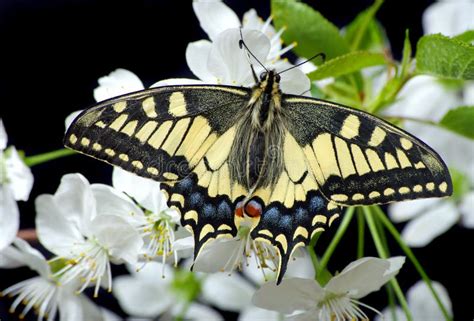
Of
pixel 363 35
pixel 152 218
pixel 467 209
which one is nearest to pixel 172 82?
pixel 152 218

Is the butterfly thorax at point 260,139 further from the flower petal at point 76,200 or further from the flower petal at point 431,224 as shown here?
the flower petal at point 431,224

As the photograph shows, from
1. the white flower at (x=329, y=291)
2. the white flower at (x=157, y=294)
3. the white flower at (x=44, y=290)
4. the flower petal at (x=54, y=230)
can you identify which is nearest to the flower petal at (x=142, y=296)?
the white flower at (x=157, y=294)

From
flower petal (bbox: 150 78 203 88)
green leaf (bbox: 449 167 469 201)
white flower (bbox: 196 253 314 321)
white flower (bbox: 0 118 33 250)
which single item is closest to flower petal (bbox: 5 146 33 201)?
white flower (bbox: 0 118 33 250)

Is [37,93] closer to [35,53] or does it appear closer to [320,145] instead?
[35,53]

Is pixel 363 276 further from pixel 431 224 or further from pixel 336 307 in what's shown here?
pixel 431 224

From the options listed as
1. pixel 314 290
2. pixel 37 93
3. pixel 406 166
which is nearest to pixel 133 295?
pixel 37 93
